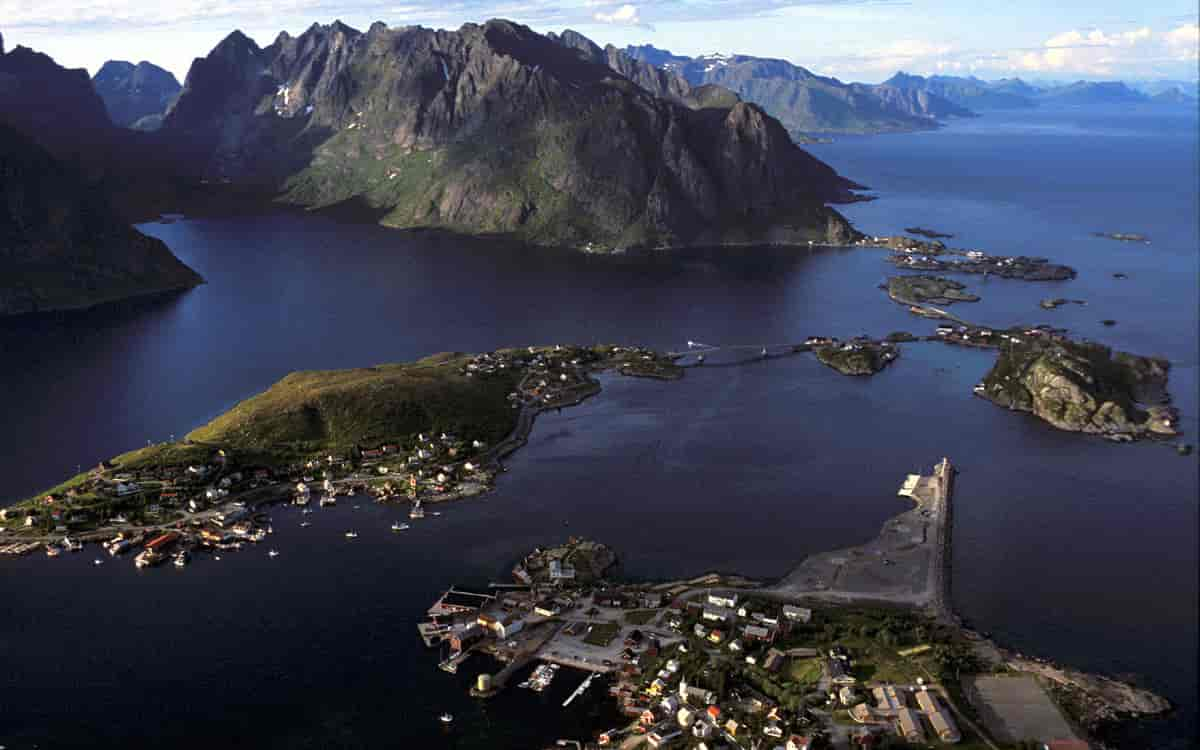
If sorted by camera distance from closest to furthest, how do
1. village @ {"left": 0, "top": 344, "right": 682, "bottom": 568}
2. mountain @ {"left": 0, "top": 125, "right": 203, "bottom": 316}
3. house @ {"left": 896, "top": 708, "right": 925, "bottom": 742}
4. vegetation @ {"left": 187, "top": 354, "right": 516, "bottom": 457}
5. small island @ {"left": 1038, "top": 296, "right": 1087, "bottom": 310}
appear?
1. house @ {"left": 896, "top": 708, "right": 925, "bottom": 742}
2. village @ {"left": 0, "top": 344, "right": 682, "bottom": 568}
3. vegetation @ {"left": 187, "top": 354, "right": 516, "bottom": 457}
4. small island @ {"left": 1038, "top": 296, "right": 1087, "bottom": 310}
5. mountain @ {"left": 0, "top": 125, "right": 203, "bottom": 316}

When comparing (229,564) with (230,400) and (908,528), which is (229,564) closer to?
(230,400)

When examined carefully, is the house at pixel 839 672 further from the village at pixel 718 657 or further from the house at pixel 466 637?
the house at pixel 466 637

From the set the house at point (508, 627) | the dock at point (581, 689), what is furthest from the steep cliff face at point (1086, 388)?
the house at point (508, 627)

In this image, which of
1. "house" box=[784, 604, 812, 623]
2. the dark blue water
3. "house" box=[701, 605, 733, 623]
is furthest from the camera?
"house" box=[784, 604, 812, 623]

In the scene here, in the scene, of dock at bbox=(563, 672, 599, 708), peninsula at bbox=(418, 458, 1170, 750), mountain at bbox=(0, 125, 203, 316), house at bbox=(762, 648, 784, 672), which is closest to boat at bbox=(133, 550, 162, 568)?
peninsula at bbox=(418, 458, 1170, 750)

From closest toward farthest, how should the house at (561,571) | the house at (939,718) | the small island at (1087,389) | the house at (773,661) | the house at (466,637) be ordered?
the house at (939,718), the house at (773,661), the house at (466,637), the house at (561,571), the small island at (1087,389)

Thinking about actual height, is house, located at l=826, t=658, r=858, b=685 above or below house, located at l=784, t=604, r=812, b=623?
below

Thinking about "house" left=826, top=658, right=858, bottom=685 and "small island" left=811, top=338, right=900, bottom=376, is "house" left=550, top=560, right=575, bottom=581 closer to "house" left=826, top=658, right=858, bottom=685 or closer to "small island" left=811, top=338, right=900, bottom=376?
"house" left=826, top=658, right=858, bottom=685
